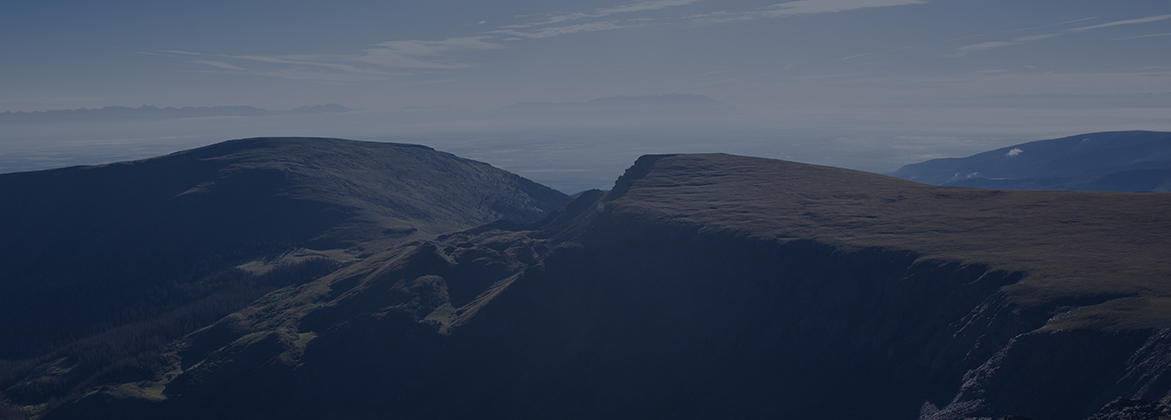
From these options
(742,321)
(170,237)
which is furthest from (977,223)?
(170,237)

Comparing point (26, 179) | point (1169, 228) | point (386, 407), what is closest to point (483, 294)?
point (386, 407)

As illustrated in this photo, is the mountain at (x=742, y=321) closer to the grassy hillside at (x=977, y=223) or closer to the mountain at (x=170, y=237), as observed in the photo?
the grassy hillside at (x=977, y=223)

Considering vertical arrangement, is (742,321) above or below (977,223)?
below

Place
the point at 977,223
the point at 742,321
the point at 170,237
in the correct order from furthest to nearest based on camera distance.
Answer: the point at 170,237 → the point at 742,321 → the point at 977,223

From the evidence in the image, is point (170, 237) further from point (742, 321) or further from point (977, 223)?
point (977, 223)

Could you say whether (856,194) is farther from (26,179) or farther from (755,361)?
(26,179)

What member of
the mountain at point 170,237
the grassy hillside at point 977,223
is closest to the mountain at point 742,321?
the grassy hillside at point 977,223
